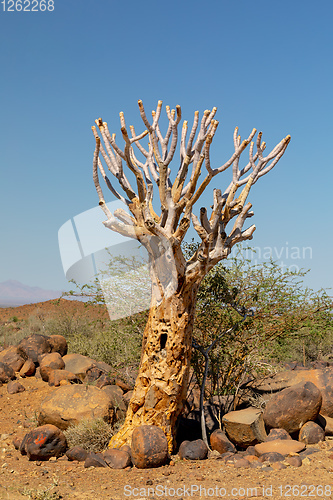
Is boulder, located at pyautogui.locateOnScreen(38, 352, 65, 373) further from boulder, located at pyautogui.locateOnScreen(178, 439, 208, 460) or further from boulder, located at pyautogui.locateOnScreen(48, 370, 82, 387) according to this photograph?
boulder, located at pyautogui.locateOnScreen(178, 439, 208, 460)

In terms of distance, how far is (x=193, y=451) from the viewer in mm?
6820

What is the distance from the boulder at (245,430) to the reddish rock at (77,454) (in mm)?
2347

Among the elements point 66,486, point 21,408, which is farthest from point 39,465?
point 21,408

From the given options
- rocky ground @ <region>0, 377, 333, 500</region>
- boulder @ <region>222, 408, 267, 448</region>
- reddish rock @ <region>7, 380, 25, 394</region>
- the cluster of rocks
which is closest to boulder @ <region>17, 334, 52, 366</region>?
reddish rock @ <region>7, 380, 25, 394</region>

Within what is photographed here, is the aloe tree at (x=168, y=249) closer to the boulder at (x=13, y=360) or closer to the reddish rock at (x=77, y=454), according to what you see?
the reddish rock at (x=77, y=454)

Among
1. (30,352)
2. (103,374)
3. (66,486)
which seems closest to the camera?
(66,486)

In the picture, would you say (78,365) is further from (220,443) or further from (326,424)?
(326,424)

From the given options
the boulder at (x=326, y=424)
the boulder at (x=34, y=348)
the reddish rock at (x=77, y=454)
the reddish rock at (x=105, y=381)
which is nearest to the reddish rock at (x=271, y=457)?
the boulder at (x=326, y=424)

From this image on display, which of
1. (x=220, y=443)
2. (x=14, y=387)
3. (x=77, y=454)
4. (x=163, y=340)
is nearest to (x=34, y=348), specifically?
(x=14, y=387)

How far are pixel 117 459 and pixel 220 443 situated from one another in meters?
1.72

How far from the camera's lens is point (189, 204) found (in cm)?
693

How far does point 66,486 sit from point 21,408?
4.48 metres

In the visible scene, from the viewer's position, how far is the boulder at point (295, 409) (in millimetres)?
7395

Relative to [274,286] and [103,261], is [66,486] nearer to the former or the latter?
[103,261]
